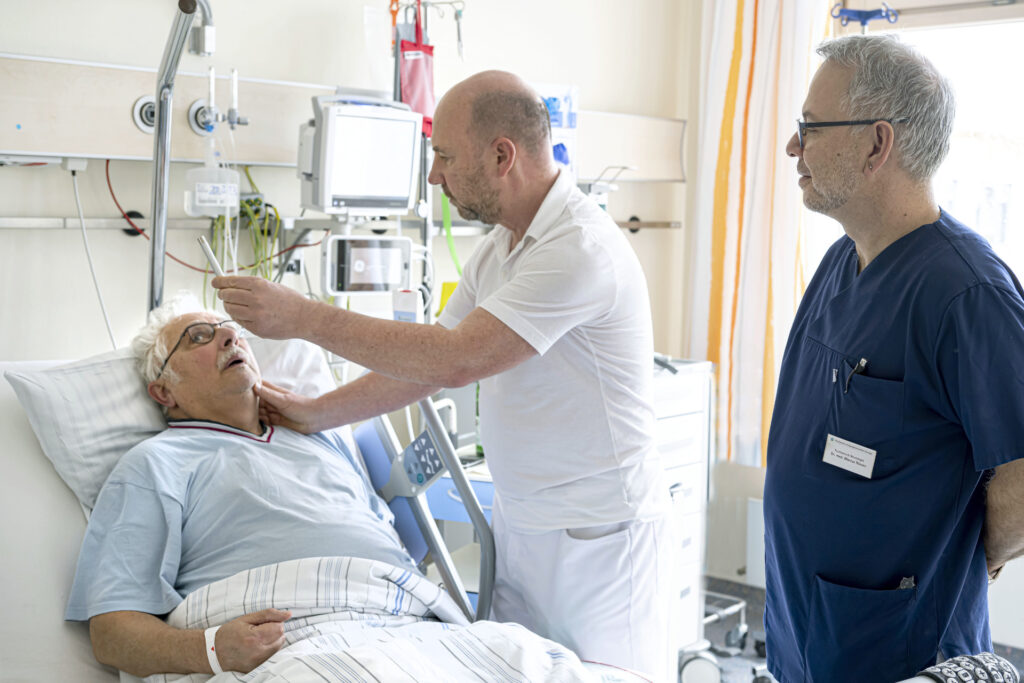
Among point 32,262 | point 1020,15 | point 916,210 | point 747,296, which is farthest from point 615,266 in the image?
point 1020,15

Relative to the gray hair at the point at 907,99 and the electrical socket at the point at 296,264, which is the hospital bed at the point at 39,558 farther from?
the gray hair at the point at 907,99

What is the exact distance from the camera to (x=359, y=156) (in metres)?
2.49

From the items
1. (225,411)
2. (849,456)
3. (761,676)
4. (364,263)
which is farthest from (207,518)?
(761,676)

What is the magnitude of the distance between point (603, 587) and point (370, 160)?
1.33 metres

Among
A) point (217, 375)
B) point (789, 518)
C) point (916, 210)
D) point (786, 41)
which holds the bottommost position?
point (789, 518)

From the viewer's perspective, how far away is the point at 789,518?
163 cm

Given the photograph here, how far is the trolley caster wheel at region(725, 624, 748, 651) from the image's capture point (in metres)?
3.31

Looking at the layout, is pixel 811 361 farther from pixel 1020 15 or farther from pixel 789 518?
pixel 1020 15

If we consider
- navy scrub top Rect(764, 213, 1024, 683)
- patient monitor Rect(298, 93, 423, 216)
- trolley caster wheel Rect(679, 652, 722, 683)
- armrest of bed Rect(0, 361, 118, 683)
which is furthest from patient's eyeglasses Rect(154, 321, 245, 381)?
trolley caster wheel Rect(679, 652, 722, 683)

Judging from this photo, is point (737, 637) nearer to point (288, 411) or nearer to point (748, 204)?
point (748, 204)

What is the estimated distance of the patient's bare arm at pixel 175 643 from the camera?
1.55 m

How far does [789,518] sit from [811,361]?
28 centimetres

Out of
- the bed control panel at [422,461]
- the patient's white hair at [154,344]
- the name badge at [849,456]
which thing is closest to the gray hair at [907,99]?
the name badge at [849,456]

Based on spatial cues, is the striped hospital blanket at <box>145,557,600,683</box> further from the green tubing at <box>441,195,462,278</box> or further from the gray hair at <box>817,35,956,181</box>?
the green tubing at <box>441,195,462,278</box>
